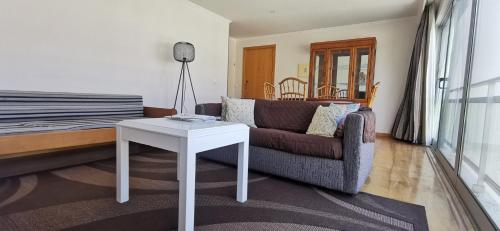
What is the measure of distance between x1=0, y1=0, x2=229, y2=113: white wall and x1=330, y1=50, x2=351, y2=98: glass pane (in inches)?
91.5

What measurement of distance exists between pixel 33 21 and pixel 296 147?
2768mm

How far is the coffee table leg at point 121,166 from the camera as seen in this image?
153 cm

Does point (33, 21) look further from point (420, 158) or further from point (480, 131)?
point (420, 158)

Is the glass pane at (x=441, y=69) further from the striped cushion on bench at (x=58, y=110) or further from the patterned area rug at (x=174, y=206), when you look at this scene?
the striped cushion on bench at (x=58, y=110)

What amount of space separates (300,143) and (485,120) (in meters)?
1.24

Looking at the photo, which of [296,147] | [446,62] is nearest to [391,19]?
[446,62]

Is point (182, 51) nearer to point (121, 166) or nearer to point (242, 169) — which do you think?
point (121, 166)

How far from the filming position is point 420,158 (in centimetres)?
305

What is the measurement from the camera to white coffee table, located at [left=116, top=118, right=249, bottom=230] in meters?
1.16

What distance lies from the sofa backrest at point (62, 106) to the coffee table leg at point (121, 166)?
1371mm

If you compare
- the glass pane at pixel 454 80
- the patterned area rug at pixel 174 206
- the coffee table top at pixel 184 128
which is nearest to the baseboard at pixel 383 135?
the glass pane at pixel 454 80

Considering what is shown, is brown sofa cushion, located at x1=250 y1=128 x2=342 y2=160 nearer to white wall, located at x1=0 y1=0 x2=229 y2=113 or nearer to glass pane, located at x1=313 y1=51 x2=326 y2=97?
white wall, located at x1=0 y1=0 x2=229 y2=113

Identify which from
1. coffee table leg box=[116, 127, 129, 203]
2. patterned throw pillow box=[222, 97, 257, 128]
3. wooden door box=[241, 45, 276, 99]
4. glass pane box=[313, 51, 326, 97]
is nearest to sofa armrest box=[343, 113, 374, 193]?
patterned throw pillow box=[222, 97, 257, 128]

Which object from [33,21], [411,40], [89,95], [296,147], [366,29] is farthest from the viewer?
[366,29]
